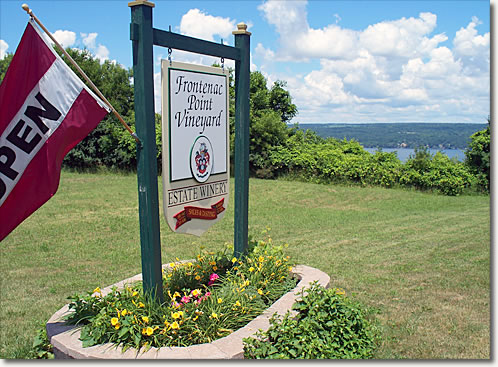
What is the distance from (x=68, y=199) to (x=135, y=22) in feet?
37.6

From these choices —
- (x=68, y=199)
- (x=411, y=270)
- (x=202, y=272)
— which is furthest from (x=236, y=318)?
(x=68, y=199)

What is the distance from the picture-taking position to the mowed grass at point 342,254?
5.04 metres

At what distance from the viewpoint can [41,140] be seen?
148 inches

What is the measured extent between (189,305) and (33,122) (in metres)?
2.08

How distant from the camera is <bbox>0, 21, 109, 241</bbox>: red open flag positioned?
12.1ft

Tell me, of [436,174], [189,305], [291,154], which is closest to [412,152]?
[436,174]

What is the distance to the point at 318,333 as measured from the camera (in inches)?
169

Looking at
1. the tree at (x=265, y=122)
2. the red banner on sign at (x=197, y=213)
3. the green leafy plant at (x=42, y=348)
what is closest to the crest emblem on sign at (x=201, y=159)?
the red banner on sign at (x=197, y=213)

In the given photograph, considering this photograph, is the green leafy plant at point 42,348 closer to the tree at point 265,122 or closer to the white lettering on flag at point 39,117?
the white lettering on flag at point 39,117

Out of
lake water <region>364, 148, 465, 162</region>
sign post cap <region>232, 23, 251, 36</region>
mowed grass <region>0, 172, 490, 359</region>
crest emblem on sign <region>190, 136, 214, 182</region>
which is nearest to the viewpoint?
crest emblem on sign <region>190, 136, 214, 182</region>

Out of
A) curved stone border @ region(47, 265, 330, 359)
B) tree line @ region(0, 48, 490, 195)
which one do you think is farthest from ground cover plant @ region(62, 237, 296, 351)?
tree line @ region(0, 48, 490, 195)

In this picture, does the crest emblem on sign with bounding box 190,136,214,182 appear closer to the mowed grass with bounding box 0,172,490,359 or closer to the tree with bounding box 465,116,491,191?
the mowed grass with bounding box 0,172,490,359

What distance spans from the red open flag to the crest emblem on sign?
4.05 ft

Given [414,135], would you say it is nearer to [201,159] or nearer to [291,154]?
[291,154]
